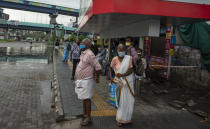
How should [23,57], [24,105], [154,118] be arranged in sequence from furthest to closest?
[23,57], [24,105], [154,118]

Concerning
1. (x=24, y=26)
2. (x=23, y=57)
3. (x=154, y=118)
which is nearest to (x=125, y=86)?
(x=154, y=118)

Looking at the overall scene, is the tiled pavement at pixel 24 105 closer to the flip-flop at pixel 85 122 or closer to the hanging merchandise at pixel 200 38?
the flip-flop at pixel 85 122

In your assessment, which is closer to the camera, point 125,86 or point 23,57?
point 125,86

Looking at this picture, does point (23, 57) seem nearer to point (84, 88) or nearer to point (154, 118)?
point (84, 88)

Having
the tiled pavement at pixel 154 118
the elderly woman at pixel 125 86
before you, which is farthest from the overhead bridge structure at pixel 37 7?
the elderly woman at pixel 125 86

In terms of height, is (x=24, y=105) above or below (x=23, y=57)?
below

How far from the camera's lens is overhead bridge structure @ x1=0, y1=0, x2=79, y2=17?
60.5 m

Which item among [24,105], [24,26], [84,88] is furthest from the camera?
[24,26]

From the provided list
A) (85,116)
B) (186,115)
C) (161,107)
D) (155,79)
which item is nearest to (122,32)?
(155,79)

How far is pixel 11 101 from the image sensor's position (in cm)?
594

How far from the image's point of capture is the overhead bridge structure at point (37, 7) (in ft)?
199

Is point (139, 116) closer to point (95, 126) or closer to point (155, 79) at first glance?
point (95, 126)

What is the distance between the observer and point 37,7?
66.9 m

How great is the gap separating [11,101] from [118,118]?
3691 mm
